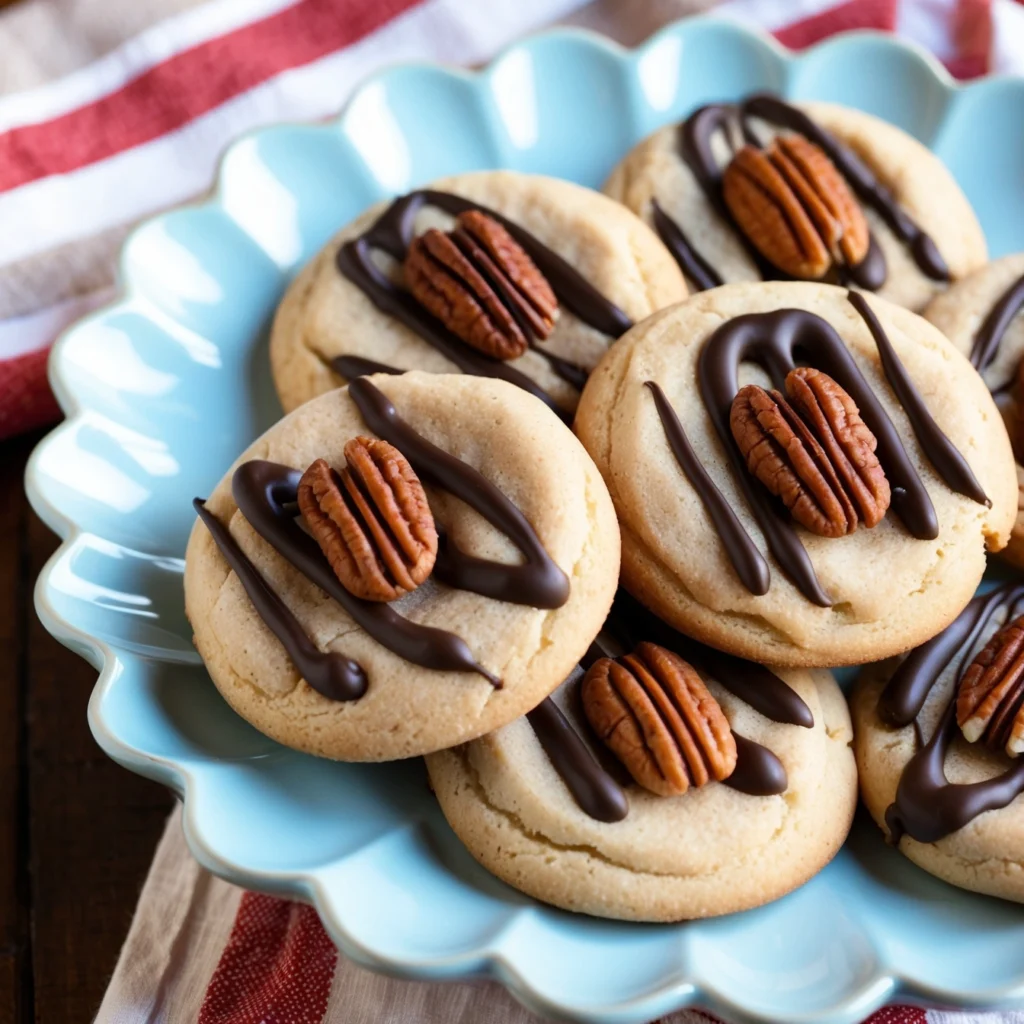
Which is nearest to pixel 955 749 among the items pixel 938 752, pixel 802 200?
pixel 938 752

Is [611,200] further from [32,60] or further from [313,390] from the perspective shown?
[32,60]

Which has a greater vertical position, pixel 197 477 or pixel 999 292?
pixel 197 477

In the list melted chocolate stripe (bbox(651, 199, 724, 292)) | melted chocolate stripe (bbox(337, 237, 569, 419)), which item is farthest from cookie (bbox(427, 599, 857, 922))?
melted chocolate stripe (bbox(651, 199, 724, 292))

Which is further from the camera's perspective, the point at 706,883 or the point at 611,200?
the point at 611,200

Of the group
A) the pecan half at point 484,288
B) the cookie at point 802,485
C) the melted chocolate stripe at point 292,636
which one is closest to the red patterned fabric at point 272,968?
the melted chocolate stripe at point 292,636

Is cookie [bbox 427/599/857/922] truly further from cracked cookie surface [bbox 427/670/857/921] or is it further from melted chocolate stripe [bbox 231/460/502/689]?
melted chocolate stripe [bbox 231/460/502/689]

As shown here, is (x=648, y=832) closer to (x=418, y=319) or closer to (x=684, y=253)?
(x=418, y=319)

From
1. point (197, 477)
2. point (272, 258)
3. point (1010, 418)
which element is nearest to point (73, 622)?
point (197, 477)

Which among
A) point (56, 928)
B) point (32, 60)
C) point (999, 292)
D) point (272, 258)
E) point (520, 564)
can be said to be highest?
point (32, 60)

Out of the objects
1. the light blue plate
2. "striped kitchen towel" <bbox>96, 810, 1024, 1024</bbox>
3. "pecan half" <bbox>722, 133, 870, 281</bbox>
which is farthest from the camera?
"pecan half" <bbox>722, 133, 870, 281</bbox>
